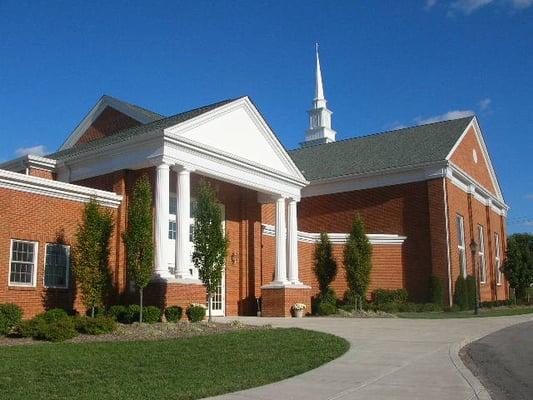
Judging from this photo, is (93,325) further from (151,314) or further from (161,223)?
(161,223)

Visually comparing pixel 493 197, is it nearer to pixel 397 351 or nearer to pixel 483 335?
pixel 483 335

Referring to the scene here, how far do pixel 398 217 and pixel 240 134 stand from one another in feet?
40.8

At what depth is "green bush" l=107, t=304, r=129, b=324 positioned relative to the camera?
1880cm

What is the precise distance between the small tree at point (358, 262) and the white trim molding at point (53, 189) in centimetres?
1038

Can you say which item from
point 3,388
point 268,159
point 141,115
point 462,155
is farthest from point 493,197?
point 3,388

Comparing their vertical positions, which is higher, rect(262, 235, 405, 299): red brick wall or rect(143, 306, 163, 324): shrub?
rect(262, 235, 405, 299): red brick wall

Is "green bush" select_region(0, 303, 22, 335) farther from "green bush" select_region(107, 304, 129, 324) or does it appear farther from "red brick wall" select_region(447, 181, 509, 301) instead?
"red brick wall" select_region(447, 181, 509, 301)

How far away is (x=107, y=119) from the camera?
3067 centimetres

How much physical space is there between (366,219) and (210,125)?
14193 mm

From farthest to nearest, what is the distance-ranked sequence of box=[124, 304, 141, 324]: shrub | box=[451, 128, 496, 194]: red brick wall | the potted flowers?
1. box=[451, 128, 496, 194]: red brick wall
2. the potted flowers
3. box=[124, 304, 141, 324]: shrub

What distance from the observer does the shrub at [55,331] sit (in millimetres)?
13672

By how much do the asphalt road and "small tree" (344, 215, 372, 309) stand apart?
935cm

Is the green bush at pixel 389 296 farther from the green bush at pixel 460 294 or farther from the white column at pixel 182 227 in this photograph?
the white column at pixel 182 227

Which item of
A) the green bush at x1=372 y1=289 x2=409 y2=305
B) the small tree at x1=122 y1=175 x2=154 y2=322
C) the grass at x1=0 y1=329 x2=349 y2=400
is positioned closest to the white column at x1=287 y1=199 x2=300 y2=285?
the green bush at x1=372 y1=289 x2=409 y2=305
